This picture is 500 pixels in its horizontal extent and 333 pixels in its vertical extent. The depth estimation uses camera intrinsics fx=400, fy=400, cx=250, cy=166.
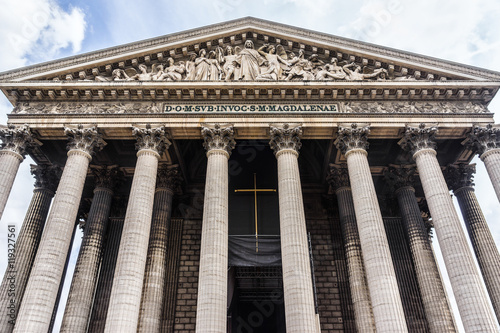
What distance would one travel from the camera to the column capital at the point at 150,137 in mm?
17922

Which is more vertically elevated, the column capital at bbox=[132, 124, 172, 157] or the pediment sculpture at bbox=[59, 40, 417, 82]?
the pediment sculpture at bbox=[59, 40, 417, 82]

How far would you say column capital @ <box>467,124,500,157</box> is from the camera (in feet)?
59.1

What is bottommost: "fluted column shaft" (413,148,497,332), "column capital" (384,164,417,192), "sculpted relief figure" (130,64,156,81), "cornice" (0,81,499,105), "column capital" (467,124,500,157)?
"fluted column shaft" (413,148,497,332)

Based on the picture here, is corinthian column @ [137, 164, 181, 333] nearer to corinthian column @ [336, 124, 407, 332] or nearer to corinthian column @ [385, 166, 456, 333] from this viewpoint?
corinthian column @ [336, 124, 407, 332]

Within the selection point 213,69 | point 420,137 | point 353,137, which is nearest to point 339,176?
point 353,137

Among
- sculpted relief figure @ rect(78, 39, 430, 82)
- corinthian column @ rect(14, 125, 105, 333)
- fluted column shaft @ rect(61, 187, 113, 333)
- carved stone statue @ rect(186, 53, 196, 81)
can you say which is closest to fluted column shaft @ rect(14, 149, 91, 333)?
corinthian column @ rect(14, 125, 105, 333)

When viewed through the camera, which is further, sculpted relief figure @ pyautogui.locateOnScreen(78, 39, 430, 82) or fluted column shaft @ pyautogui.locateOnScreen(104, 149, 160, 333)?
sculpted relief figure @ pyautogui.locateOnScreen(78, 39, 430, 82)

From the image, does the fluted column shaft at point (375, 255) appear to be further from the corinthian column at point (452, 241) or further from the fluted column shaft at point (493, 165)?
the fluted column shaft at point (493, 165)

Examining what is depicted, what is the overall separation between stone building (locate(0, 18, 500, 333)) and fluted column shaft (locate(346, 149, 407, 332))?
0.20 feet

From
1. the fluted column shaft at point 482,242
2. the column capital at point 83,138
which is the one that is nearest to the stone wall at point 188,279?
the column capital at point 83,138

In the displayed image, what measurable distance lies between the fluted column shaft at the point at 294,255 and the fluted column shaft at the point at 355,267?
4455 mm

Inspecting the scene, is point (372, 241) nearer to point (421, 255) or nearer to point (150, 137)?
point (421, 255)

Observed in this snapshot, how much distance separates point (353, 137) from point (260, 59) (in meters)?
6.27

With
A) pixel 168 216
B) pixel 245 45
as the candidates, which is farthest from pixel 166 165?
pixel 245 45
